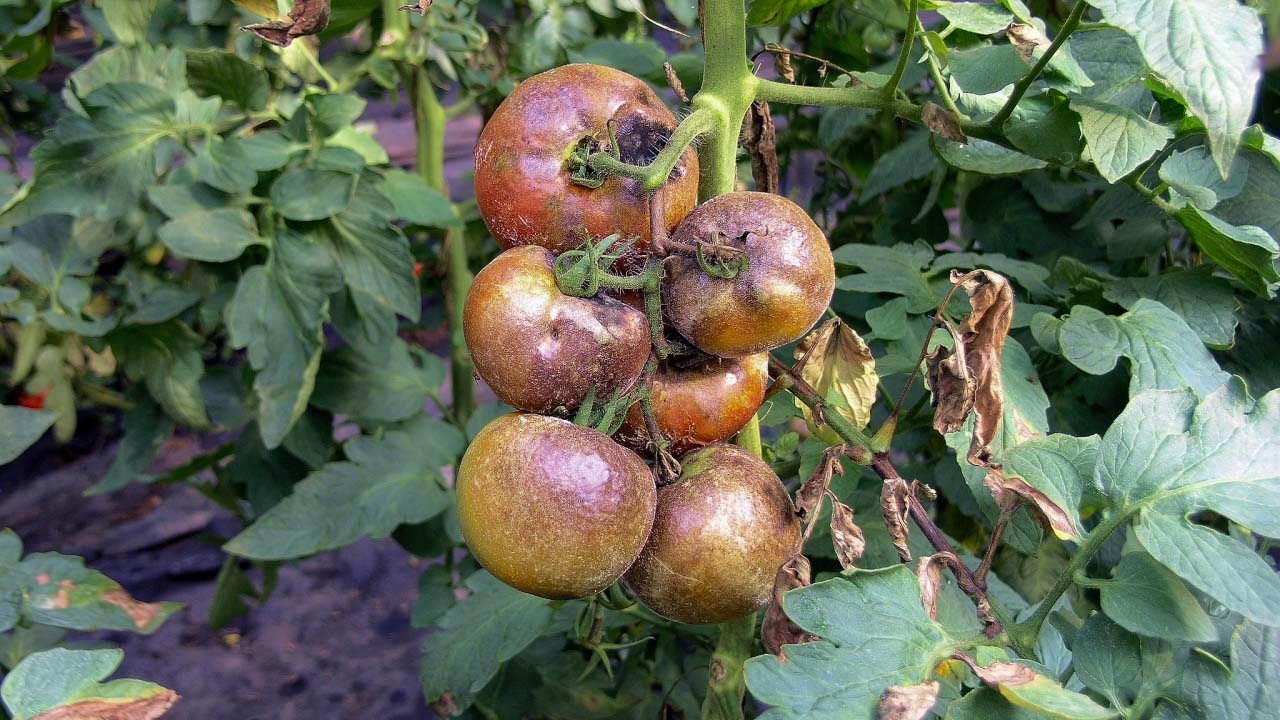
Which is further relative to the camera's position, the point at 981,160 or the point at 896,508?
the point at 981,160

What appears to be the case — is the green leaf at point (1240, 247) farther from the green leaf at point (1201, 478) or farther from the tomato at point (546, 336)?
the tomato at point (546, 336)

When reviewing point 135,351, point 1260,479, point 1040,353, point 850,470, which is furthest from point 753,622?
point 135,351

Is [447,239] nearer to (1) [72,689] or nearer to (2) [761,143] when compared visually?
(2) [761,143]

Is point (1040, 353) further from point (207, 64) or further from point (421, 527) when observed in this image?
point (207, 64)

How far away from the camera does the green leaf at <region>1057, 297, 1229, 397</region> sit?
0.66 meters

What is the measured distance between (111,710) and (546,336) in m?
0.33

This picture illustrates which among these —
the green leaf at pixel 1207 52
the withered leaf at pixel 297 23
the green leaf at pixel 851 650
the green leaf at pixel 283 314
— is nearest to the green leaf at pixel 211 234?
the green leaf at pixel 283 314

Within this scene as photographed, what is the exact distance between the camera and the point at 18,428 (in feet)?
2.66

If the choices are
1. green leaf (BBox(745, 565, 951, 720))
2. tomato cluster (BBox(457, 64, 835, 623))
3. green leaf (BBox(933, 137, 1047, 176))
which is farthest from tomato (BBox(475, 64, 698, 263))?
green leaf (BBox(933, 137, 1047, 176))

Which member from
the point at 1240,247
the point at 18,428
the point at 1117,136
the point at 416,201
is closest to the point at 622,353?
the point at 1117,136

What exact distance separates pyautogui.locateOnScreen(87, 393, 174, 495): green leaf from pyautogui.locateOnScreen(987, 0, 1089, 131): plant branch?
3.55 ft

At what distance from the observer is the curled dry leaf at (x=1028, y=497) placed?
52cm

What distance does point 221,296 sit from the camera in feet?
3.74

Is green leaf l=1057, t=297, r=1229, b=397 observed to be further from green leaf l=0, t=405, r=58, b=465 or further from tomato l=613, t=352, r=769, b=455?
green leaf l=0, t=405, r=58, b=465
